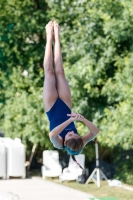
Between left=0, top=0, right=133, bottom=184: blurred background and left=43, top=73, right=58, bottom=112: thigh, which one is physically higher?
left=0, top=0, right=133, bottom=184: blurred background

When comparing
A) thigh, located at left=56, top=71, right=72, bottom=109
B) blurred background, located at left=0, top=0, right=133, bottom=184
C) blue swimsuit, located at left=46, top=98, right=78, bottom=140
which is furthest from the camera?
blurred background, located at left=0, top=0, right=133, bottom=184

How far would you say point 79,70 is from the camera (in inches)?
488

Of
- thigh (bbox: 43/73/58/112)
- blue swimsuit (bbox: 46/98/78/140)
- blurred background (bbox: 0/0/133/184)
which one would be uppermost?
blurred background (bbox: 0/0/133/184)

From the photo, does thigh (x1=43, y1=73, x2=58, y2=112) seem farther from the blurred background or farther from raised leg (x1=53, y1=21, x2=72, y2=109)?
the blurred background

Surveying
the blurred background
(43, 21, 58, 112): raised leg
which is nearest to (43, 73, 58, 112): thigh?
(43, 21, 58, 112): raised leg

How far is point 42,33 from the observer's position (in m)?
14.4

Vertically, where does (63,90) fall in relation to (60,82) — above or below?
below

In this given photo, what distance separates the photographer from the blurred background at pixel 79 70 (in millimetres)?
11836

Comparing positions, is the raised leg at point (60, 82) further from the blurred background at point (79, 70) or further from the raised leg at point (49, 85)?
the blurred background at point (79, 70)

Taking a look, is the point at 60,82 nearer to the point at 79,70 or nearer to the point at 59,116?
the point at 59,116

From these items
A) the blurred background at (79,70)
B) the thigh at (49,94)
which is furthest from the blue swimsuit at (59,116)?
the blurred background at (79,70)

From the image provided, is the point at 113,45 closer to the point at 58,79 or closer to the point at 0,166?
the point at 0,166

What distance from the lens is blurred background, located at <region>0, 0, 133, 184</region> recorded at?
11.8m

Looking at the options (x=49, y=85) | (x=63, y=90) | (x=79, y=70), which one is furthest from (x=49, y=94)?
(x=79, y=70)
